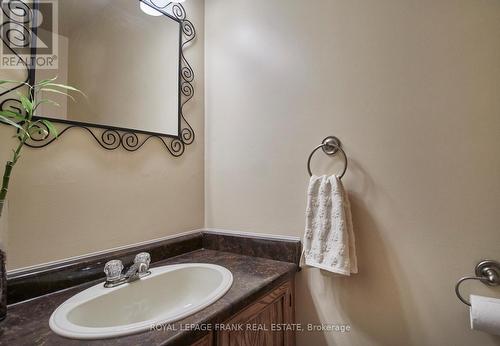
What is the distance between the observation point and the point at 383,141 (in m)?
0.98

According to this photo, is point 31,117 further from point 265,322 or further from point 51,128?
point 265,322

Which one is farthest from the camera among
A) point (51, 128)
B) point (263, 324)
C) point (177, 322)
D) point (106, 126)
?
point (106, 126)

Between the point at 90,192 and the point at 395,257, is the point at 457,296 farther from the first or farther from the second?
the point at 90,192

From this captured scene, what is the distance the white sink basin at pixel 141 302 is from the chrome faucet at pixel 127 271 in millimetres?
20

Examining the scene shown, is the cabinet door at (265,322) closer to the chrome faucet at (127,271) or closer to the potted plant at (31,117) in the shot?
the chrome faucet at (127,271)

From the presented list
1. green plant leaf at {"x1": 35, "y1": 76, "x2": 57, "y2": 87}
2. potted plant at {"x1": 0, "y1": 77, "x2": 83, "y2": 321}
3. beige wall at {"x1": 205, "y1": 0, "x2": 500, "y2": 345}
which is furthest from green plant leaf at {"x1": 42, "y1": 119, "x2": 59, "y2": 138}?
beige wall at {"x1": 205, "y1": 0, "x2": 500, "y2": 345}

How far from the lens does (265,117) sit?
125 cm

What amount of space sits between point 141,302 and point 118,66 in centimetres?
102

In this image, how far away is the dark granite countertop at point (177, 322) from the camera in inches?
23.7

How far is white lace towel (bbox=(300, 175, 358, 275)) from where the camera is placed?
3.11 feet

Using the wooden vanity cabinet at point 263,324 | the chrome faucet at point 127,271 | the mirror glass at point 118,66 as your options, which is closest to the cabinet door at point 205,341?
the wooden vanity cabinet at point 263,324

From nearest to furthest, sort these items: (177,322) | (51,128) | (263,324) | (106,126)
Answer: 1. (177,322)
2. (51,128)
3. (263,324)
4. (106,126)

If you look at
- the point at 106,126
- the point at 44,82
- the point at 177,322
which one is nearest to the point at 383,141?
the point at 177,322

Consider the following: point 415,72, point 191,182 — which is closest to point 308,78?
point 415,72
